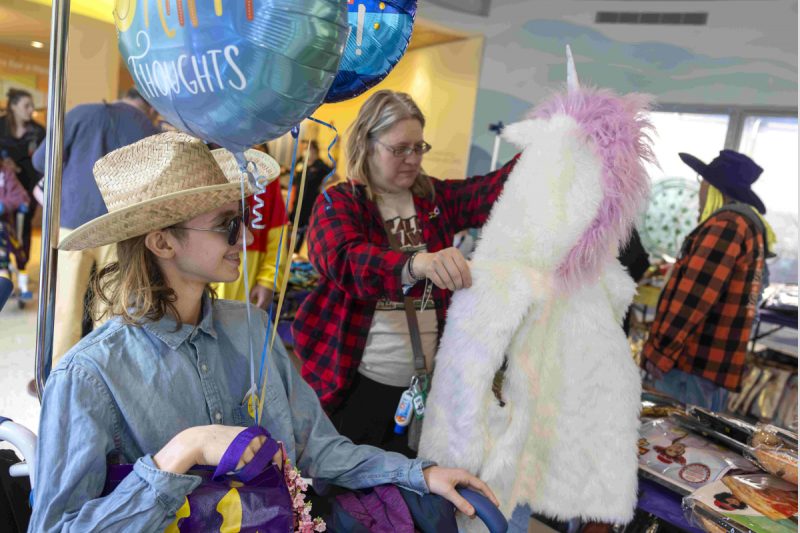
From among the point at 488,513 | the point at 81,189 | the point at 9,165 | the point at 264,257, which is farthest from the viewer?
the point at 9,165

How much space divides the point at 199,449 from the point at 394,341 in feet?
2.64

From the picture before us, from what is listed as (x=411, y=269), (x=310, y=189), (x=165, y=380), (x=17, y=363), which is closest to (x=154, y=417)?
(x=165, y=380)

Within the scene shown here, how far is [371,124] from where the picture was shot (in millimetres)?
1717

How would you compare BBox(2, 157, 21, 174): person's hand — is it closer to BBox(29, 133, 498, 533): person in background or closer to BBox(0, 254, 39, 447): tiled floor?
BBox(0, 254, 39, 447): tiled floor

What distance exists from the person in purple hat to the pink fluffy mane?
113 centimetres

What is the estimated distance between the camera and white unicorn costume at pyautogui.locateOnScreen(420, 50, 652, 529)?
4.28 feet

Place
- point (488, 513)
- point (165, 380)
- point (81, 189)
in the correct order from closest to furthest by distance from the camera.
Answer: point (165, 380) → point (488, 513) → point (81, 189)

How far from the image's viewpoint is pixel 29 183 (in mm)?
A: 4824

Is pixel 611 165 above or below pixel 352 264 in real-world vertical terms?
above

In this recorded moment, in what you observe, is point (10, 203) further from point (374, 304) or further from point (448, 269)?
point (448, 269)

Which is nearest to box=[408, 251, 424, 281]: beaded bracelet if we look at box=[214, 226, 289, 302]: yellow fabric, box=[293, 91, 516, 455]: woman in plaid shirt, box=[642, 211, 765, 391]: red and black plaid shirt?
box=[293, 91, 516, 455]: woman in plaid shirt

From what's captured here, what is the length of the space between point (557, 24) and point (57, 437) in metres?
6.16

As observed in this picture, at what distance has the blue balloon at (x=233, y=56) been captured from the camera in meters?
0.82

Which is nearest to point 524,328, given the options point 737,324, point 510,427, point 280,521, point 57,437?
point 510,427
